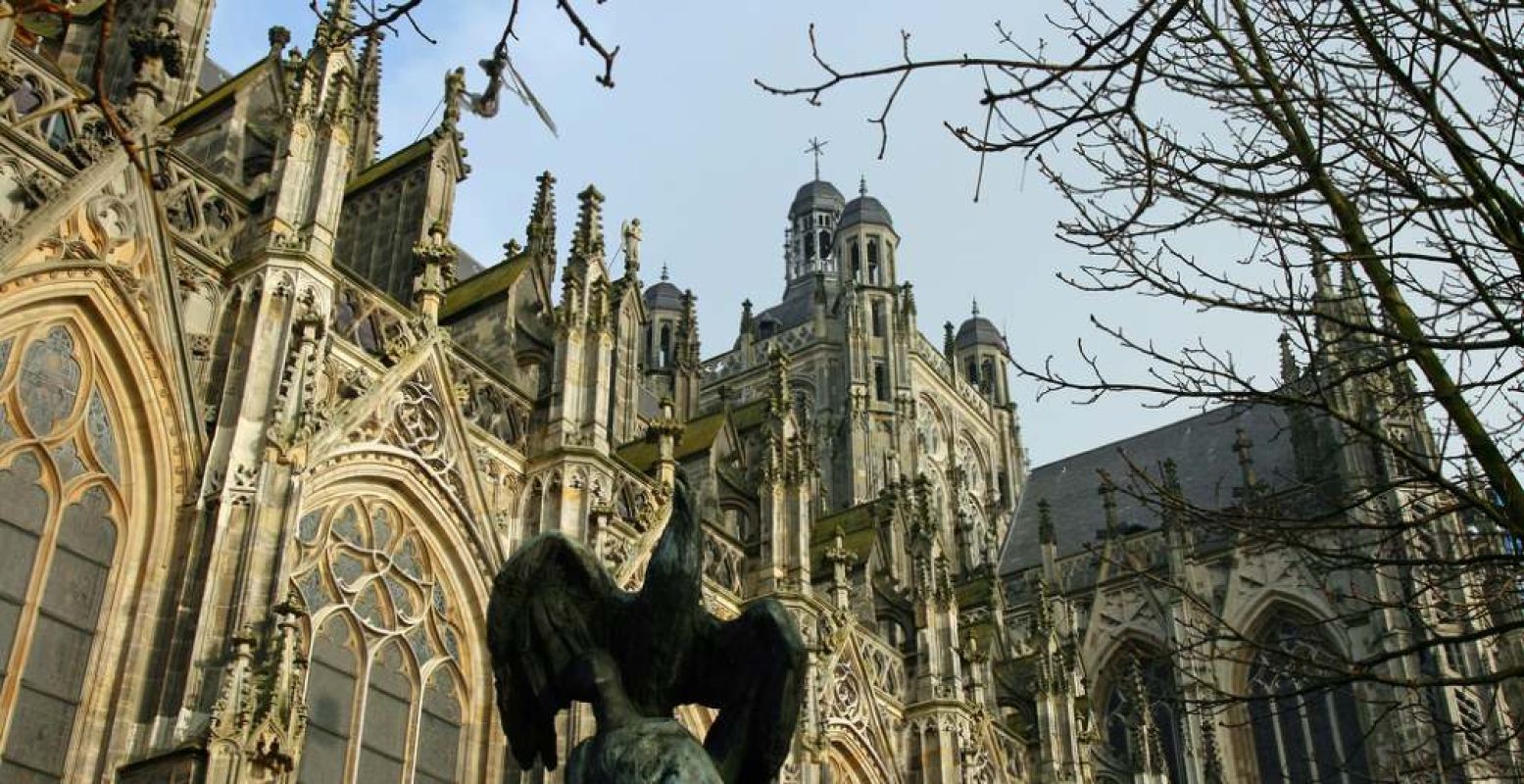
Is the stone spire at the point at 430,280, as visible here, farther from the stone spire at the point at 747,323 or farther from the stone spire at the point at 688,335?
the stone spire at the point at 747,323

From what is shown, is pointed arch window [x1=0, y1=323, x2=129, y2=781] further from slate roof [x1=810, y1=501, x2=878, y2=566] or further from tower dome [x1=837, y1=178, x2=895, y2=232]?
tower dome [x1=837, y1=178, x2=895, y2=232]

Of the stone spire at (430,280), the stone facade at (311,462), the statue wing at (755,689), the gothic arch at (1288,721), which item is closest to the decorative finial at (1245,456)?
the gothic arch at (1288,721)

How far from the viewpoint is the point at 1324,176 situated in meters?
6.86

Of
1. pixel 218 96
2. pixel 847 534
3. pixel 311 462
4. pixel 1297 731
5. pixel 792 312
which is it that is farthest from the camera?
pixel 792 312

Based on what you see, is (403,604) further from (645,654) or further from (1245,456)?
(1245,456)

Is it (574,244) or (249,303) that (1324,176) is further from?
(574,244)

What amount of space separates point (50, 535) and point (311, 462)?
6.91 ft

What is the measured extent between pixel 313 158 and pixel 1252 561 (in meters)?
22.4

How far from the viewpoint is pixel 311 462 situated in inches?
488

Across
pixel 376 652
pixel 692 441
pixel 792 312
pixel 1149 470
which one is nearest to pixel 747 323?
pixel 792 312

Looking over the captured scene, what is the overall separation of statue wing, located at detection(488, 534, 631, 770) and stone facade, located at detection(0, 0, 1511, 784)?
79.2 inches

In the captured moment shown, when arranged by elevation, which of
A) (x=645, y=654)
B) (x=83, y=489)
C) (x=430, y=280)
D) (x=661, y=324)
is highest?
(x=661, y=324)

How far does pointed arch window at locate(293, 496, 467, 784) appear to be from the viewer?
12516 mm

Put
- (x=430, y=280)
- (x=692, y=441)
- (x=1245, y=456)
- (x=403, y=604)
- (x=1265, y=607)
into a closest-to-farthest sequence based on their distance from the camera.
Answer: (x=403, y=604)
(x=430, y=280)
(x=692, y=441)
(x=1265, y=607)
(x=1245, y=456)
